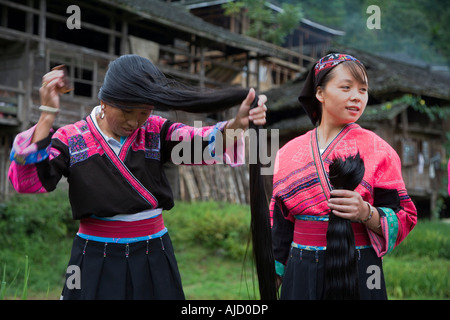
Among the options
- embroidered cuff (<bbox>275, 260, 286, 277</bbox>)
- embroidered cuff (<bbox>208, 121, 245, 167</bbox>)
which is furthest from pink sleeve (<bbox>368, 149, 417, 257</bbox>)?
embroidered cuff (<bbox>208, 121, 245, 167</bbox>)

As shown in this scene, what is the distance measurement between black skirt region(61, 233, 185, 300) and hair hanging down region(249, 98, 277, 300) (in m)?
0.49

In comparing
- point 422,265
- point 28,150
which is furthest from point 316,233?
point 422,265

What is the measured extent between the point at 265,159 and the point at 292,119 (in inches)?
538

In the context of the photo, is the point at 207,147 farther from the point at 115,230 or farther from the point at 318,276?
the point at 318,276

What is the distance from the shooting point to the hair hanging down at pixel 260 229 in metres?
1.96

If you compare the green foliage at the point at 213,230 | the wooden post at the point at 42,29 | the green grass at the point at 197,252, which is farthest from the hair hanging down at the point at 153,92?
the wooden post at the point at 42,29

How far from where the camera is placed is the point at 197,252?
10.1 meters

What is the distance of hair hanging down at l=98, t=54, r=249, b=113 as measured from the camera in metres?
2.03

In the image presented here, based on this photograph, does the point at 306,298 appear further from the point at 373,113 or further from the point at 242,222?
the point at 373,113

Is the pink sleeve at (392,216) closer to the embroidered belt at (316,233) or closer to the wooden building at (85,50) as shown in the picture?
the embroidered belt at (316,233)

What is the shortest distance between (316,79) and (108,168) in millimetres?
1197

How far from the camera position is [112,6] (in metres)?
12.1

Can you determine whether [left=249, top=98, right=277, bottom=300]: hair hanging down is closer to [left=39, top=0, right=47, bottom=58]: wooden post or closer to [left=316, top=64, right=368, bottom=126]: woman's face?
[left=316, top=64, right=368, bottom=126]: woman's face

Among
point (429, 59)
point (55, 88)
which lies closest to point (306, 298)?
point (55, 88)
